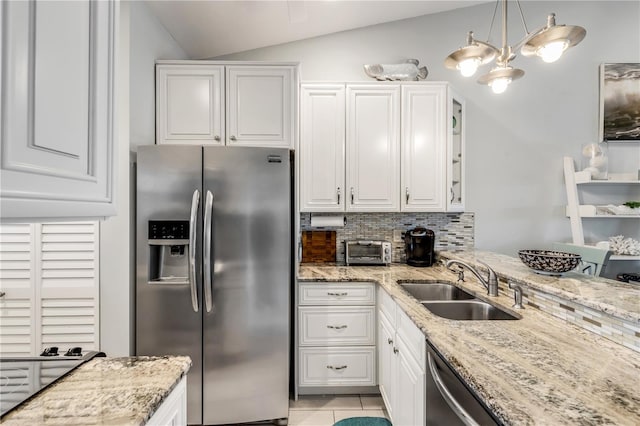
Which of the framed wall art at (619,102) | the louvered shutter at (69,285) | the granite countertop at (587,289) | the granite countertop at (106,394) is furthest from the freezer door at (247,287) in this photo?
the framed wall art at (619,102)

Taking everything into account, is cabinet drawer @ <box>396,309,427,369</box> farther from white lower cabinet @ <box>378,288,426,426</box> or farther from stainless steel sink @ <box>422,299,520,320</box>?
stainless steel sink @ <box>422,299,520,320</box>

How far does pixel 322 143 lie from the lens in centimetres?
272

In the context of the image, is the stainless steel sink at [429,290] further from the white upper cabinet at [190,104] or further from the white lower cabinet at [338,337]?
the white upper cabinet at [190,104]

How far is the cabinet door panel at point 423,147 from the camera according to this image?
2.72 meters

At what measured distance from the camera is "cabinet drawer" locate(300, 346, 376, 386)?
8.01 feet

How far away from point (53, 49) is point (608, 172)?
3986 mm

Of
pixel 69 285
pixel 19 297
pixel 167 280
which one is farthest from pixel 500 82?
pixel 19 297

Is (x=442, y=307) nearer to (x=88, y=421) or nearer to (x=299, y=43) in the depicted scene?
(x=88, y=421)

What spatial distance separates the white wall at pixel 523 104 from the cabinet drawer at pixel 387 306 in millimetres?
1342

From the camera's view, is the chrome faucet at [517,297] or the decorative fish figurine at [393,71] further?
the decorative fish figurine at [393,71]

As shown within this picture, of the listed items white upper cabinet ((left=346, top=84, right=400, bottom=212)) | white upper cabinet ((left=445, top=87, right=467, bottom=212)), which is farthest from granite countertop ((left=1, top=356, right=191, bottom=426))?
white upper cabinet ((left=445, top=87, right=467, bottom=212))

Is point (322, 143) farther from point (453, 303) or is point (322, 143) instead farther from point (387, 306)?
point (453, 303)

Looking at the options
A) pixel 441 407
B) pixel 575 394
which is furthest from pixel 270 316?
pixel 575 394

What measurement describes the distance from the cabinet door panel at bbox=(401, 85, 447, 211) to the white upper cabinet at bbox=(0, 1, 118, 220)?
2.27 metres
